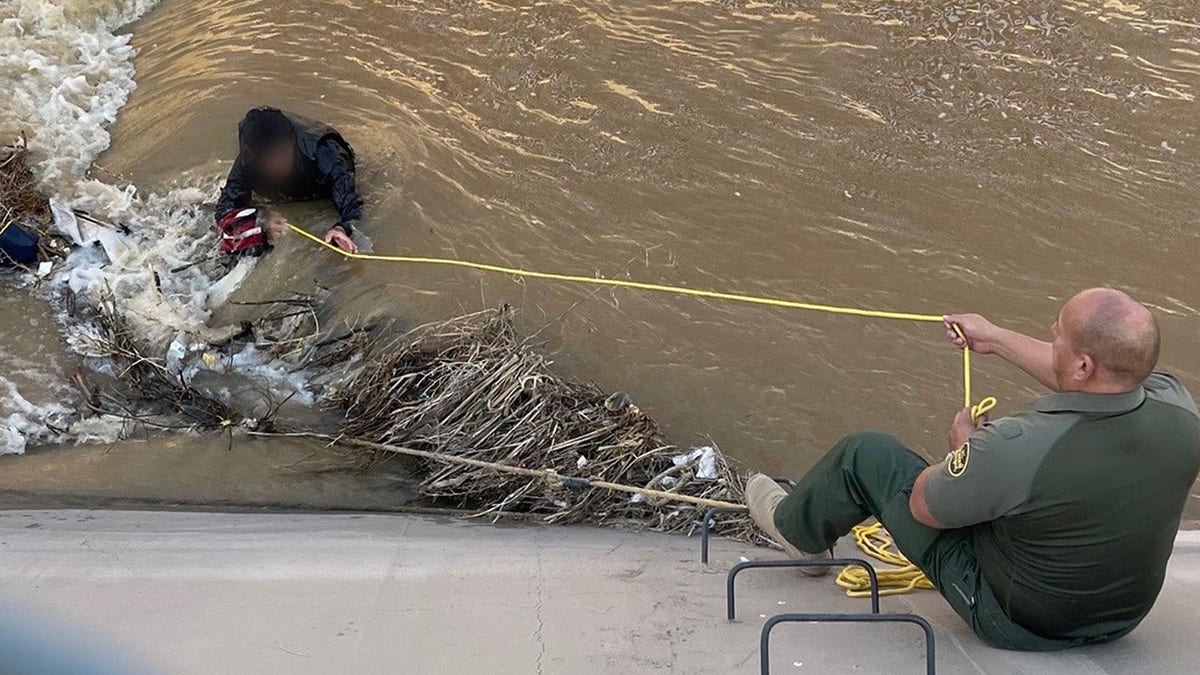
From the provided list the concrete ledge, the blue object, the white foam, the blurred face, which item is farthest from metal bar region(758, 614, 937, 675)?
the blue object

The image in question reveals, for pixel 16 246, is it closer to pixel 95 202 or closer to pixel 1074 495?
pixel 95 202

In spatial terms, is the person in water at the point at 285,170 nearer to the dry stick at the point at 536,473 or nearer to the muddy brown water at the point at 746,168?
the muddy brown water at the point at 746,168

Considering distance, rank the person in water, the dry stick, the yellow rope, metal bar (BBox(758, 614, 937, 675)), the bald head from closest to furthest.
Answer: the bald head < metal bar (BBox(758, 614, 937, 675)) < the yellow rope < the dry stick < the person in water

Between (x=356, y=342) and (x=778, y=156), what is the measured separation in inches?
101

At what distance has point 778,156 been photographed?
234 inches

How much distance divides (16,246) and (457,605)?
142 inches

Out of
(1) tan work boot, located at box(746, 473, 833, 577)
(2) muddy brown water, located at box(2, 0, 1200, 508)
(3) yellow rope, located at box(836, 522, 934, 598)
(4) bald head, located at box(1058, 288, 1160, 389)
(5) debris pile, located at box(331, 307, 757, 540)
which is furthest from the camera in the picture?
(2) muddy brown water, located at box(2, 0, 1200, 508)

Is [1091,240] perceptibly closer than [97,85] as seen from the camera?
Yes

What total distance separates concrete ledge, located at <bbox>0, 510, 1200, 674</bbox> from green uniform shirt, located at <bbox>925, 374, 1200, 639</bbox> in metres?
0.20

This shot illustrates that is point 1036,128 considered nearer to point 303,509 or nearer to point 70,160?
point 303,509

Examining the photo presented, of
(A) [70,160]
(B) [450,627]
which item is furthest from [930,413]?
(A) [70,160]

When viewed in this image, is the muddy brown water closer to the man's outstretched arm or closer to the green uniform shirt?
the man's outstretched arm

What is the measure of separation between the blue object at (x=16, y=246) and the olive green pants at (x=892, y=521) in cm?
413

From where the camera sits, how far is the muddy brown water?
4930 millimetres
